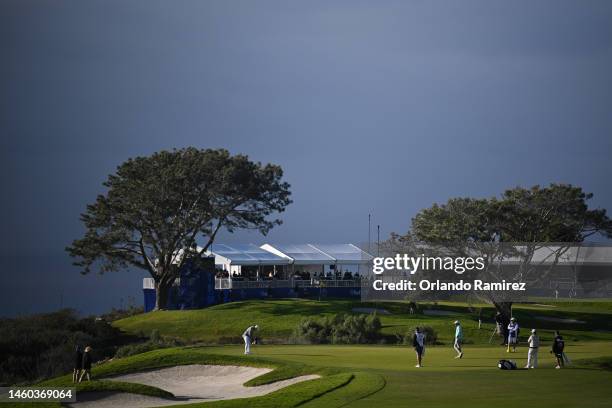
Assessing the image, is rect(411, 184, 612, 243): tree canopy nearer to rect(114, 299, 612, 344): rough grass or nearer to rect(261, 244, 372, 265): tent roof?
rect(114, 299, 612, 344): rough grass

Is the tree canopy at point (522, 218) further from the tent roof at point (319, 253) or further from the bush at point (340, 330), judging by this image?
the tent roof at point (319, 253)

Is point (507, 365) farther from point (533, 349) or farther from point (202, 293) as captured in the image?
point (202, 293)

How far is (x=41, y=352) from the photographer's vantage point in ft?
199

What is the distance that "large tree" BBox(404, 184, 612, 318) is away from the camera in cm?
7106

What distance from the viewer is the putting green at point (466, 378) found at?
31.0 meters

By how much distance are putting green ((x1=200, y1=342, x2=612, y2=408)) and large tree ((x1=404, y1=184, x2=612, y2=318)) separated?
18.1 metres

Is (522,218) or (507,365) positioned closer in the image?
(507,365)

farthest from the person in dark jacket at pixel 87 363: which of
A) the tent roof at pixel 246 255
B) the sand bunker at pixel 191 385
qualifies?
the tent roof at pixel 246 255

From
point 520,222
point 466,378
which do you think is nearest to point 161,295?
point 520,222

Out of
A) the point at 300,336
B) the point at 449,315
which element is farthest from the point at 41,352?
the point at 449,315

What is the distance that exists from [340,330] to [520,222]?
18254mm

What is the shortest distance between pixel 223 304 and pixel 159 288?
20.2 feet

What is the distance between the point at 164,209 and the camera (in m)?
80.6

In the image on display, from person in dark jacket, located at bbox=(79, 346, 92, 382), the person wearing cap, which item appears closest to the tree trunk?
person in dark jacket, located at bbox=(79, 346, 92, 382)
